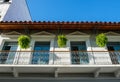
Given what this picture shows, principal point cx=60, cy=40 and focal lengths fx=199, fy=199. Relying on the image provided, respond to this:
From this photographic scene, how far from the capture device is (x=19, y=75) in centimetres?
1009

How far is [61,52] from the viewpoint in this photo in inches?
441

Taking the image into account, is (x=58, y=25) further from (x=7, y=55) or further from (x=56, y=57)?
(x=7, y=55)

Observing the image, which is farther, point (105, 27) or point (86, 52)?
point (105, 27)

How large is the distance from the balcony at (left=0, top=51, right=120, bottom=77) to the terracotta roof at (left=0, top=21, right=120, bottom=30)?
1.77m

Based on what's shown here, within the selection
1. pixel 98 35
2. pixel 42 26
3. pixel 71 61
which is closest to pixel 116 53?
pixel 98 35

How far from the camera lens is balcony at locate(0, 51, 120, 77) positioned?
9.72 meters

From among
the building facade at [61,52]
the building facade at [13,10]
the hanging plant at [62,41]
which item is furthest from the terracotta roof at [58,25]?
the building facade at [13,10]

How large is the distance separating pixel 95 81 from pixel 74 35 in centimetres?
352

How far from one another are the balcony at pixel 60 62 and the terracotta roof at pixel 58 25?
5.82ft

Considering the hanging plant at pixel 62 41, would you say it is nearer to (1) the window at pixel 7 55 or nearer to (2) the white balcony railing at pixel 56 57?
(2) the white balcony railing at pixel 56 57

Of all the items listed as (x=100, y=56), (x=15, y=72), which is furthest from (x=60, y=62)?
(x=15, y=72)

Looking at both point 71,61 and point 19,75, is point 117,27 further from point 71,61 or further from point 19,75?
point 19,75

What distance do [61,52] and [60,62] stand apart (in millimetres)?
692

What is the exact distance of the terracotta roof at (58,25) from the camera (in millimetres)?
11930
